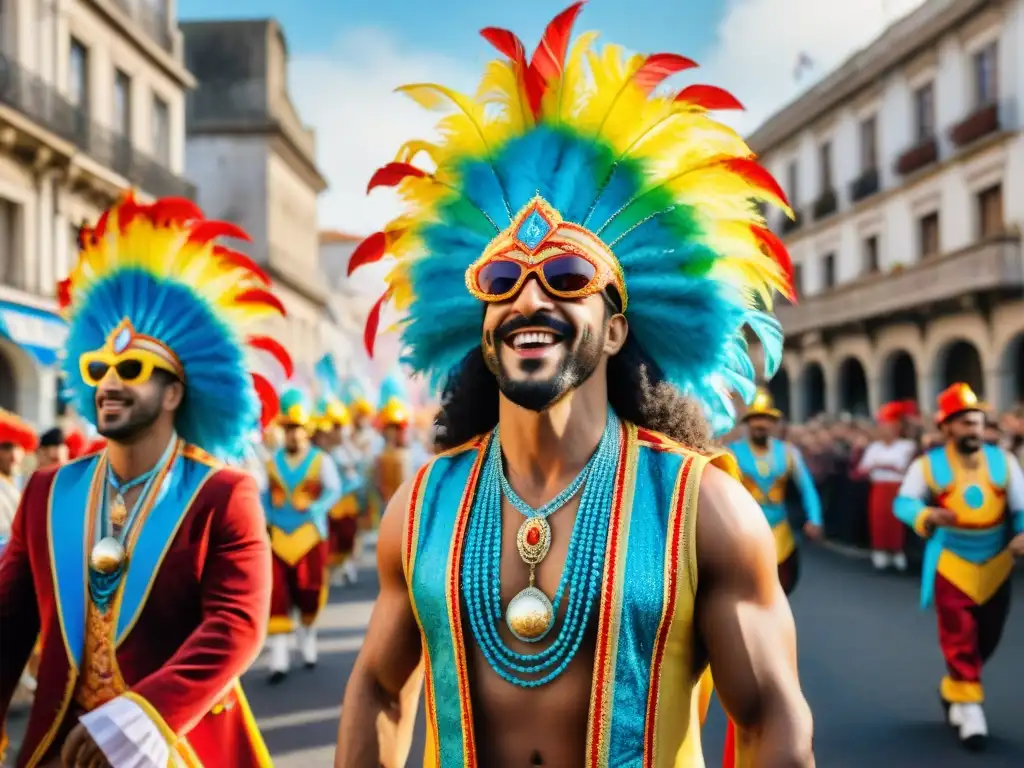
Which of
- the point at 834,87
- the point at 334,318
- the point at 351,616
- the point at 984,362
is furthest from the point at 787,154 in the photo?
the point at 351,616

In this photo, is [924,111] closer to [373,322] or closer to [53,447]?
[53,447]

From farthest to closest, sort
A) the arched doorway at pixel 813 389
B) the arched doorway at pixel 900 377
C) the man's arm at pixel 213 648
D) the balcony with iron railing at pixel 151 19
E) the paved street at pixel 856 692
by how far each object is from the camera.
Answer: the arched doorway at pixel 813 389 < the arched doorway at pixel 900 377 < the balcony with iron railing at pixel 151 19 < the paved street at pixel 856 692 < the man's arm at pixel 213 648

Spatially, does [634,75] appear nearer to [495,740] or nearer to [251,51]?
[495,740]

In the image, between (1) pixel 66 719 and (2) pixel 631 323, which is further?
(1) pixel 66 719

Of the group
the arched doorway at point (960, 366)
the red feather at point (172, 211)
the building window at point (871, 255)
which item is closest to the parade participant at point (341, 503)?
the red feather at point (172, 211)

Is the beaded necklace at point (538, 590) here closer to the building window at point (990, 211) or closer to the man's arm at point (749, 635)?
the man's arm at point (749, 635)

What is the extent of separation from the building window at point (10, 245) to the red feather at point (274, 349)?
1571cm

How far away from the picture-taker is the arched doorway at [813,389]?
31.9 m

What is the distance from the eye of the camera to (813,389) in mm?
32406

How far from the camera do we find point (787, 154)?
32062 millimetres

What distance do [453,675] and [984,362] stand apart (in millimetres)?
22347

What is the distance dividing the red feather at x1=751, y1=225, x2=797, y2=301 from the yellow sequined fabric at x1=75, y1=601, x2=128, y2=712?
2170 millimetres

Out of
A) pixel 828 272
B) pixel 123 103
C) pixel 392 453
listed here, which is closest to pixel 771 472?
pixel 392 453

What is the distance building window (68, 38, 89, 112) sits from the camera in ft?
67.2
